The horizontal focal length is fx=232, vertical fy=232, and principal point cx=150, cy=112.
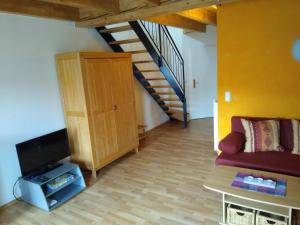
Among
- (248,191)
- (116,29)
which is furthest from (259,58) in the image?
(116,29)

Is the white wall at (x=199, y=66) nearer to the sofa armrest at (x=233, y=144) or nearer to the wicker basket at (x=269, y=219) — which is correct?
the sofa armrest at (x=233, y=144)

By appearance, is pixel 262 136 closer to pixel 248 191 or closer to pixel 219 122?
pixel 219 122

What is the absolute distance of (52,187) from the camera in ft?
9.12

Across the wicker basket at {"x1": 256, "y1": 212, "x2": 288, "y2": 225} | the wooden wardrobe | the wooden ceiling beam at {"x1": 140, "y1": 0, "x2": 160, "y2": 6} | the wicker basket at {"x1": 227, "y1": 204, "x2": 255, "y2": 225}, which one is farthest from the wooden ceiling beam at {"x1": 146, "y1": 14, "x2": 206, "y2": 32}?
Answer: the wicker basket at {"x1": 256, "y1": 212, "x2": 288, "y2": 225}

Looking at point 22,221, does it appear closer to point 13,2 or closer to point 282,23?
point 13,2

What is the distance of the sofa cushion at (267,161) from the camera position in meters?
2.35

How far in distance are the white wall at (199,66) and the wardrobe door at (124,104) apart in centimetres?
252

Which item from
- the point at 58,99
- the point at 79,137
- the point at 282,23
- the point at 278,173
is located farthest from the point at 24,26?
the point at 278,173

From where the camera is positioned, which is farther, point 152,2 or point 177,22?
point 177,22

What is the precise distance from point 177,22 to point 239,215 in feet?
11.2

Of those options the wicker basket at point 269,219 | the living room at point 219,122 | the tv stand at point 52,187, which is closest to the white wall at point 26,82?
the living room at point 219,122

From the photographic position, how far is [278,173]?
92.4 inches

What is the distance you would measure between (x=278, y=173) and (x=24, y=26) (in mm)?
3381

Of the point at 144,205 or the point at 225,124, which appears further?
Answer: the point at 225,124
